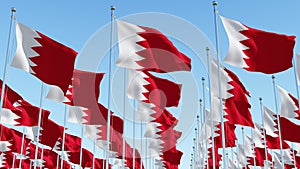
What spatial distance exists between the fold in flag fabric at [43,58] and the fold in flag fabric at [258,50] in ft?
16.8

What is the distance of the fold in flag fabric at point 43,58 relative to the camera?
37.3ft

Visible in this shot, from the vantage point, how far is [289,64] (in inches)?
459

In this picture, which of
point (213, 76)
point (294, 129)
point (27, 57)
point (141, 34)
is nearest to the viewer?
point (27, 57)

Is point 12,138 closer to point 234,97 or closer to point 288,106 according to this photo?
point 234,97

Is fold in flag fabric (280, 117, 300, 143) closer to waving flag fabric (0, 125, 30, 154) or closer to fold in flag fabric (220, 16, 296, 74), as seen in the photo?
fold in flag fabric (220, 16, 296, 74)

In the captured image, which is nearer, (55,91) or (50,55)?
(50,55)

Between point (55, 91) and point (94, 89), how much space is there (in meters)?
2.17

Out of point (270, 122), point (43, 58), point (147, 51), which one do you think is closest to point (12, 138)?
point (43, 58)

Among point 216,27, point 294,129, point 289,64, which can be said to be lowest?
point 294,129

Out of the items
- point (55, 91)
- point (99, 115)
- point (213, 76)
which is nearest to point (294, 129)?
point (213, 76)

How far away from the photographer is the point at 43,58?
11.6 m

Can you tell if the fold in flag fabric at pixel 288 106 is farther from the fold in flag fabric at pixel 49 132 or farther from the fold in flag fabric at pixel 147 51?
the fold in flag fabric at pixel 49 132

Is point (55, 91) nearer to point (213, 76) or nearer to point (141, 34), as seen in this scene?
point (141, 34)

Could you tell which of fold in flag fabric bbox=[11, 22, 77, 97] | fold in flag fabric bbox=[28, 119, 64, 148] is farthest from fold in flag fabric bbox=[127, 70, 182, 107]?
fold in flag fabric bbox=[28, 119, 64, 148]
